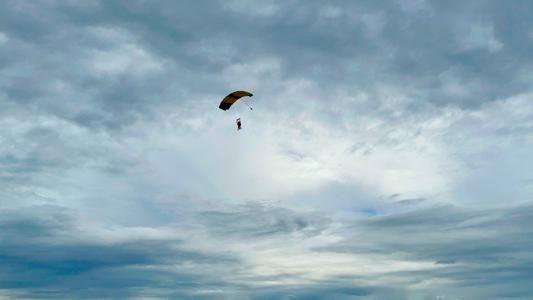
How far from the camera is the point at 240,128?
112062 mm

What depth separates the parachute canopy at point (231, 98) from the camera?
118 metres

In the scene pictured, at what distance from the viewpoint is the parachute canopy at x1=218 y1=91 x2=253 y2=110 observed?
118m

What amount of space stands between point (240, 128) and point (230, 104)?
1225 cm

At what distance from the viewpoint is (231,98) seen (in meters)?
121

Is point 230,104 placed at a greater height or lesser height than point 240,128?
greater

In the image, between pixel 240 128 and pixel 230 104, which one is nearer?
pixel 240 128

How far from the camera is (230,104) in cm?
12244
